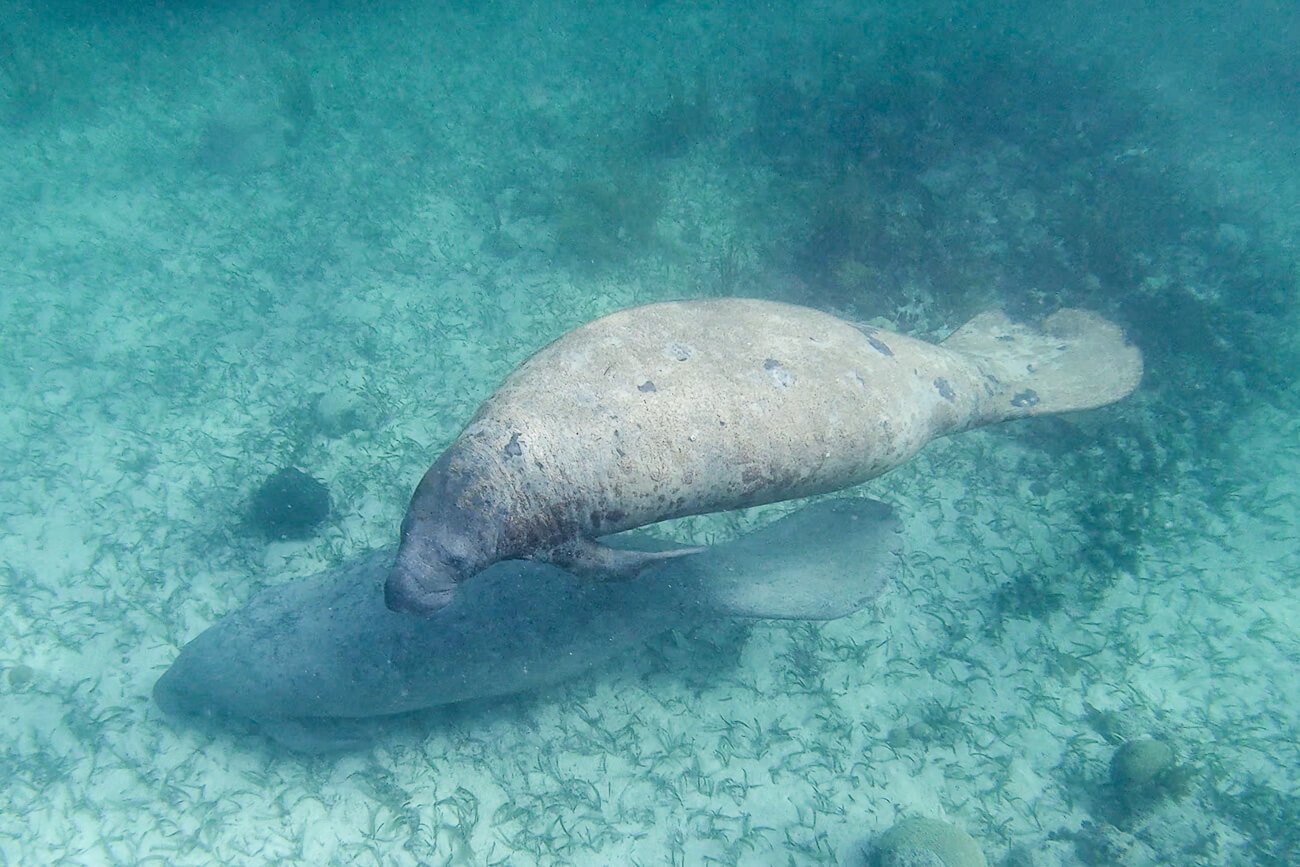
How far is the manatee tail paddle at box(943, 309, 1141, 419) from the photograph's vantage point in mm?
5531

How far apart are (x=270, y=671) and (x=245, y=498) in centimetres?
239

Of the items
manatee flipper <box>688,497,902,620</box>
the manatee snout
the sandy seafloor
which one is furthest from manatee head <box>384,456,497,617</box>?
the sandy seafloor

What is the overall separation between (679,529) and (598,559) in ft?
6.41

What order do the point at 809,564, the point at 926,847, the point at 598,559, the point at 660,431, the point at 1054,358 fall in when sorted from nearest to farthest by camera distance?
the point at 660,431 < the point at 598,559 < the point at 926,847 < the point at 809,564 < the point at 1054,358

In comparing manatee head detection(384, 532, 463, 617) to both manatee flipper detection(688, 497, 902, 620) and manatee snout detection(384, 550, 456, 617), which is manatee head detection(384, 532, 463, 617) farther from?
manatee flipper detection(688, 497, 902, 620)

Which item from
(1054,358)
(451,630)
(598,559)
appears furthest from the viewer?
(1054,358)

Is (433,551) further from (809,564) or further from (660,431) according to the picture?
(809,564)

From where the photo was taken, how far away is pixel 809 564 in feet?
16.6

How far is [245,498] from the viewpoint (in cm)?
632

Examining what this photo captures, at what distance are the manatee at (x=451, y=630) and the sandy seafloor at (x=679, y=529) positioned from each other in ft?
2.10

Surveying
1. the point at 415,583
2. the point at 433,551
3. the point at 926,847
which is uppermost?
the point at 433,551

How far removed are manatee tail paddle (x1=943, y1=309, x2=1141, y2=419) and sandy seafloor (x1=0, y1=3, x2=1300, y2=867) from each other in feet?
2.34

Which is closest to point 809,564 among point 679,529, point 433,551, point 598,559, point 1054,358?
point 679,529

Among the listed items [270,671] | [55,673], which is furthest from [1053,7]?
[55,673]
